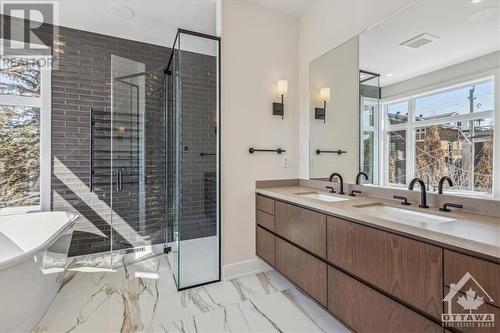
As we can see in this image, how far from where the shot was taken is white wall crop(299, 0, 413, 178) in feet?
6.32

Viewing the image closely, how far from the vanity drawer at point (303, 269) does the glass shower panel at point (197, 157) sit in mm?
660

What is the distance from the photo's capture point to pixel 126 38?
304cm

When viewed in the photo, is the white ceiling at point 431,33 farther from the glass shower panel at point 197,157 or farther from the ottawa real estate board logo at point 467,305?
the glass shower panel at point 197,157

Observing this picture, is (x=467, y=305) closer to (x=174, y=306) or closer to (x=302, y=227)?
(x=302, y=227)

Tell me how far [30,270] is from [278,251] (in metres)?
1.84

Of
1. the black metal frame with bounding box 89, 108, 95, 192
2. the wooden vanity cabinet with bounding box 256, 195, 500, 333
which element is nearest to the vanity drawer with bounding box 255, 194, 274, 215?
the wooden vanity cabinet with bounding box 256, 195, 500, 333

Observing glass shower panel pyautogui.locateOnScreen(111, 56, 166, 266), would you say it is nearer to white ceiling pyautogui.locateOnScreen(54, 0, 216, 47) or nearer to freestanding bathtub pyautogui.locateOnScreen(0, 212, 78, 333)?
white ceiling pyautogui.locateOnScreen(54, 0, 216, 47)

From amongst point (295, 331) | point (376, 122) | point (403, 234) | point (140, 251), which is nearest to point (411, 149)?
point (376, 122)

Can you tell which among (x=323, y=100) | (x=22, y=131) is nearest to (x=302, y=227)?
(x=323, y=100)

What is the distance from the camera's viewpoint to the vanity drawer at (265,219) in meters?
2.25

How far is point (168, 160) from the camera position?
283 cm

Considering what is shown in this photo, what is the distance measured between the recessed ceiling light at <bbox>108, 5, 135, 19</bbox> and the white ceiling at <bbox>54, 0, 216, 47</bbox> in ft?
0.10

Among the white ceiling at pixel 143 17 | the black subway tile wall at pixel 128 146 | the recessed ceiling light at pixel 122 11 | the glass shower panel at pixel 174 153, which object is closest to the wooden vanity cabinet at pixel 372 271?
the black subway tile wall at pixel 128 146

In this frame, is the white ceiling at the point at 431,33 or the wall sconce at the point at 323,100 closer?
the white ceiling at the point at 431,33
